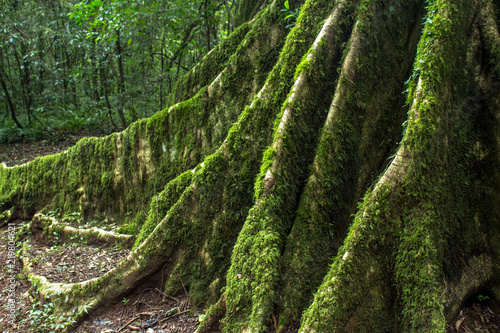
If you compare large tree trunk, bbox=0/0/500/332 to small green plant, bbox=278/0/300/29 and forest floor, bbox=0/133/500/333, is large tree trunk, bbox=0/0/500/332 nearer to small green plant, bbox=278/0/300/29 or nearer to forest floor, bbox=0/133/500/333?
forest floor, bbox=0/133/500/333

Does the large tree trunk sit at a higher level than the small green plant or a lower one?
lower

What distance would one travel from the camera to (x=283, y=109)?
3.68 m

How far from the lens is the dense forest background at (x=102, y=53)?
369 inches

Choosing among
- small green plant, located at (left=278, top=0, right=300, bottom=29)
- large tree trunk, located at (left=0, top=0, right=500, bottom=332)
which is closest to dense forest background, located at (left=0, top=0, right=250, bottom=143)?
small green plant, located at (left=278, top=0, right=300, bottom=29)

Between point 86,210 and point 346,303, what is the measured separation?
6021 millimetres

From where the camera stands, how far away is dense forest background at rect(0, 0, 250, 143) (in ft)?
30.7

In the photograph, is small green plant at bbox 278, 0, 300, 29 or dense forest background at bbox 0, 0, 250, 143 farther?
dense forest background at bbox 0, 0, 250, 143

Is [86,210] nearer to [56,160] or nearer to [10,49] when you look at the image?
[56,160]

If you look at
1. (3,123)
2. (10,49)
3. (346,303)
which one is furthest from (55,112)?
(346,303)

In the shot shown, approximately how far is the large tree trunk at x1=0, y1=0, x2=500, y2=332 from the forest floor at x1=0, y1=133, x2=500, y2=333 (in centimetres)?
15

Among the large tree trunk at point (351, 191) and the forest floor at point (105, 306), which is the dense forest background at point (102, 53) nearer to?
the forest floor at point (105, 306)

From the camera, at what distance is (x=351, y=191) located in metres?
3.53

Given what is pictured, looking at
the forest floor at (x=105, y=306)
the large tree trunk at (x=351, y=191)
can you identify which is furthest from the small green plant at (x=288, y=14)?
the forest floor at (x=105, y=306)

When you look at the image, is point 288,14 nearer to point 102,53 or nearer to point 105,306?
point 105,306
